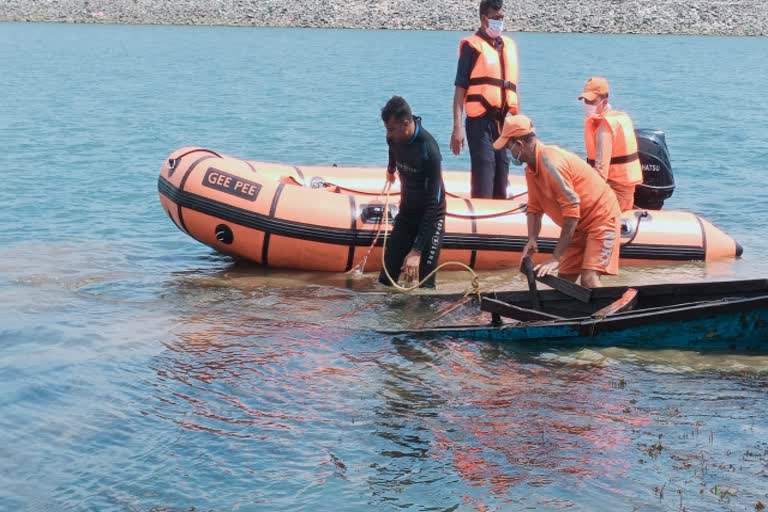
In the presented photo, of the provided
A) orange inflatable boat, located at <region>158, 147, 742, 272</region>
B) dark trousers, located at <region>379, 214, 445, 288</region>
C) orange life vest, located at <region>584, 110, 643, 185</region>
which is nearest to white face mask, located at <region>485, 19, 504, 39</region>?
orange life vest, located at <region>584, 110, 643, 185</region>

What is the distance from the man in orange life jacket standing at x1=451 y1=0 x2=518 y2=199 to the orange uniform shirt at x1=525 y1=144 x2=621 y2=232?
85.9 inches

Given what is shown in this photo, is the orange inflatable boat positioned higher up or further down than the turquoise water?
higher up

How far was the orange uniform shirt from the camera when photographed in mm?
6074

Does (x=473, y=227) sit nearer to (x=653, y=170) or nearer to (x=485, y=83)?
(x=485, y=83)

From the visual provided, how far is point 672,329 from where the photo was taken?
6328mm

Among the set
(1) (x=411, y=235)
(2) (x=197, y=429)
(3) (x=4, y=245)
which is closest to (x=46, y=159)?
(3) (x=4, y=245)

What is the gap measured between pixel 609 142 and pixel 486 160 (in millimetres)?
1657

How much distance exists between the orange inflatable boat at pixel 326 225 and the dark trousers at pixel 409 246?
3.77 feet

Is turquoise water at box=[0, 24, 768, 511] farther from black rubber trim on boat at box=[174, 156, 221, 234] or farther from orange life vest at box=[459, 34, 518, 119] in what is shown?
orange life vest at box=[459, 34, 518, 119]

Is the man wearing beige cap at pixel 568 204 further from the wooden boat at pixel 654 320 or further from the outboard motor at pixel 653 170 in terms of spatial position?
the outboard motor at pixel 653 170

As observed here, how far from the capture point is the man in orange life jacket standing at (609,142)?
7.34 metres

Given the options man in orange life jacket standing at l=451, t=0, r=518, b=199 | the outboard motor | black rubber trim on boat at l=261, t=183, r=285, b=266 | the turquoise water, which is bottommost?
the turquoise water

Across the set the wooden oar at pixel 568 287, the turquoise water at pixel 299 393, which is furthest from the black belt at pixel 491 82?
the wooden oar at pixel 568 287

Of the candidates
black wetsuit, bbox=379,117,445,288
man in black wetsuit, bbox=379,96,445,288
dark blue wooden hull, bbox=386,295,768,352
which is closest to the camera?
dark blue wooden hull, bbox=386,295,768,352
